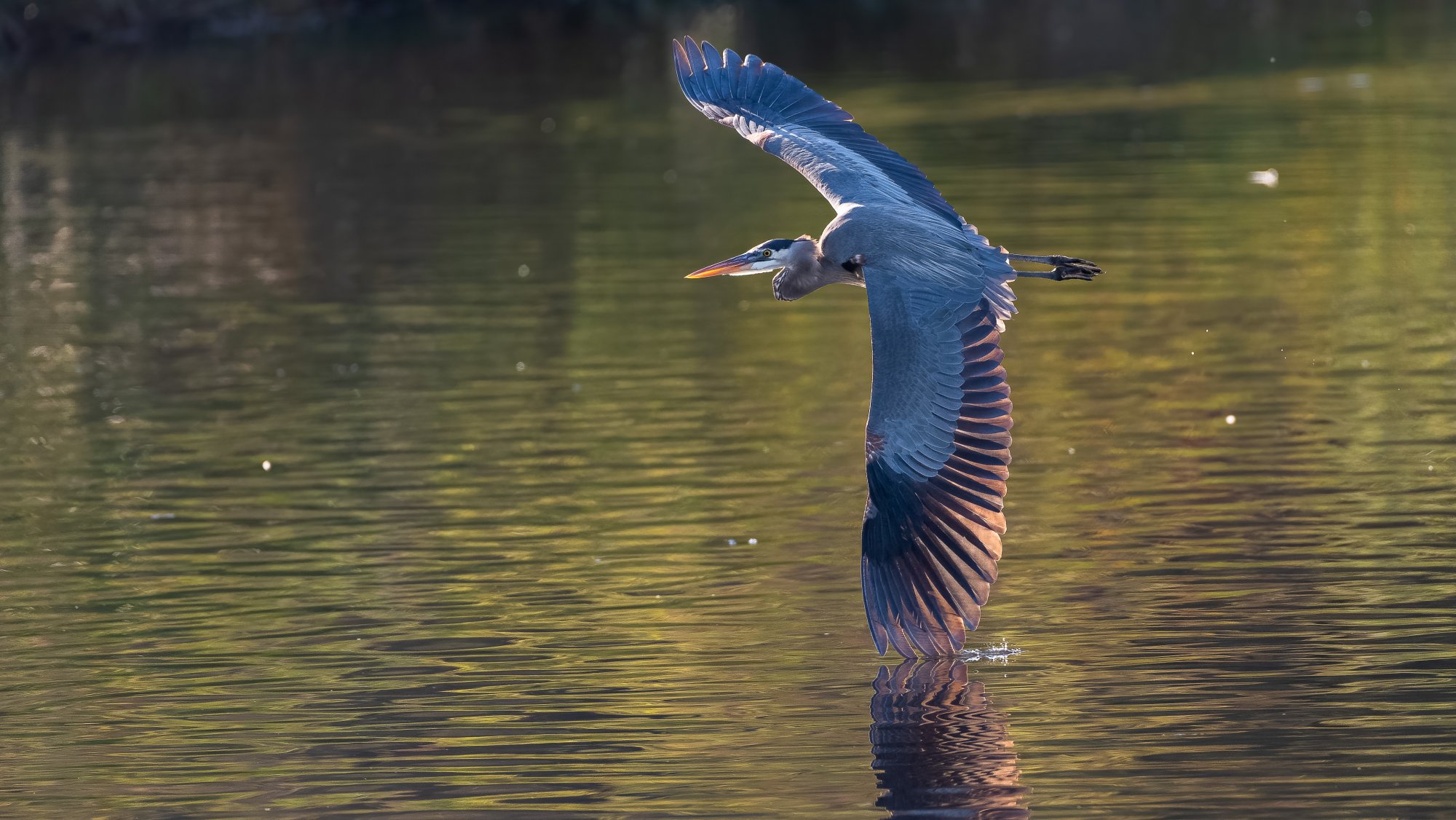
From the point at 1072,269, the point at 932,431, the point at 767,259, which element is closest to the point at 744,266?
the point at 767,259

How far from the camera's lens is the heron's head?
9906 millimetres

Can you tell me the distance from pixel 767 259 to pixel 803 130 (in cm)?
77

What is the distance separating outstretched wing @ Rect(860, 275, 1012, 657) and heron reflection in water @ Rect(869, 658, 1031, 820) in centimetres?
22

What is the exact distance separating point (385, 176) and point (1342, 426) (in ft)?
58.6

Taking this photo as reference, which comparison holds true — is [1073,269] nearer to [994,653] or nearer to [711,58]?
[994,653]

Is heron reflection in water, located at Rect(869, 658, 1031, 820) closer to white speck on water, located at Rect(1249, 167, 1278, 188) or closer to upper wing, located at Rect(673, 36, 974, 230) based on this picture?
upper wing, located at Rect(673, 36, 974, 230)

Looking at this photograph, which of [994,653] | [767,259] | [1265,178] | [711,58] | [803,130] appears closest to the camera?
[994,653]

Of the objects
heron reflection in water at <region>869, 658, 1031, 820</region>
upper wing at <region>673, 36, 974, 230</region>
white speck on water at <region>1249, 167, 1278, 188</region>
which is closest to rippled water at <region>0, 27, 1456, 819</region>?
heron reflection in water at <region>869, 658, 1031, 820</region>

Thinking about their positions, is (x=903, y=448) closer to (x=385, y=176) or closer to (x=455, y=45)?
(x=385, y=176)

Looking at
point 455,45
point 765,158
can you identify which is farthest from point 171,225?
point 455,45

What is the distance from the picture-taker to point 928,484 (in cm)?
848

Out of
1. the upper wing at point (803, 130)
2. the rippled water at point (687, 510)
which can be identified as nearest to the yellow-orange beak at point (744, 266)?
the upper wing at point (803, 130)

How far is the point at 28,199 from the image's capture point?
93.4 ft

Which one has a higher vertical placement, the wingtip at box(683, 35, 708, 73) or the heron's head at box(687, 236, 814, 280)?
the wingtip at box(683, 35, 708, 73)
